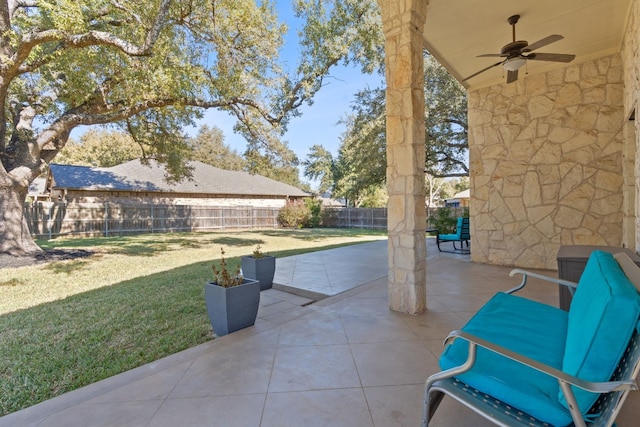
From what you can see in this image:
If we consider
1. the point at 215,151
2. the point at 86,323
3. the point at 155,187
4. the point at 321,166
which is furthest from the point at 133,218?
the point at 215,151

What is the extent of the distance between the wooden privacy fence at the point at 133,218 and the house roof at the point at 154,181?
1905 mm

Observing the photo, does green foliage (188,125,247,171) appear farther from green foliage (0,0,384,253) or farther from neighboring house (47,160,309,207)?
green foliage (0,0,384,253)

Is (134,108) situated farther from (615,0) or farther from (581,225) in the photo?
(581,225)

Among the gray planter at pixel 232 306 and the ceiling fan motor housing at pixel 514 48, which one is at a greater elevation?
the ceiling fan motor housing at pixel 514 48

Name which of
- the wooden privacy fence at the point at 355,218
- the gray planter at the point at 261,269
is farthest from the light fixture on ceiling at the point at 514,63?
the wooden privacy fence at the point at 355,218

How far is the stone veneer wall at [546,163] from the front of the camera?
15.9 ft

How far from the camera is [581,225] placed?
16.6 feet

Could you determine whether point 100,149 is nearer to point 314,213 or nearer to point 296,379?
point 314,213

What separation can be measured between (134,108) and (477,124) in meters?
8.07

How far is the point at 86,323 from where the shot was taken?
3.49m

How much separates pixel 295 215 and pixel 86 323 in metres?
15.8

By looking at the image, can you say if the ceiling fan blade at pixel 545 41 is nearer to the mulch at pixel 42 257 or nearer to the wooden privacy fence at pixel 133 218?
the mulch at pixel 42 257

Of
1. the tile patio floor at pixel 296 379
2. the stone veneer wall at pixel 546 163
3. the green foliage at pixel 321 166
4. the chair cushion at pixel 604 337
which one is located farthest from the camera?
the green foliage at pixel 321 166

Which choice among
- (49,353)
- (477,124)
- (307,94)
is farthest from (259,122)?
(49,353)
